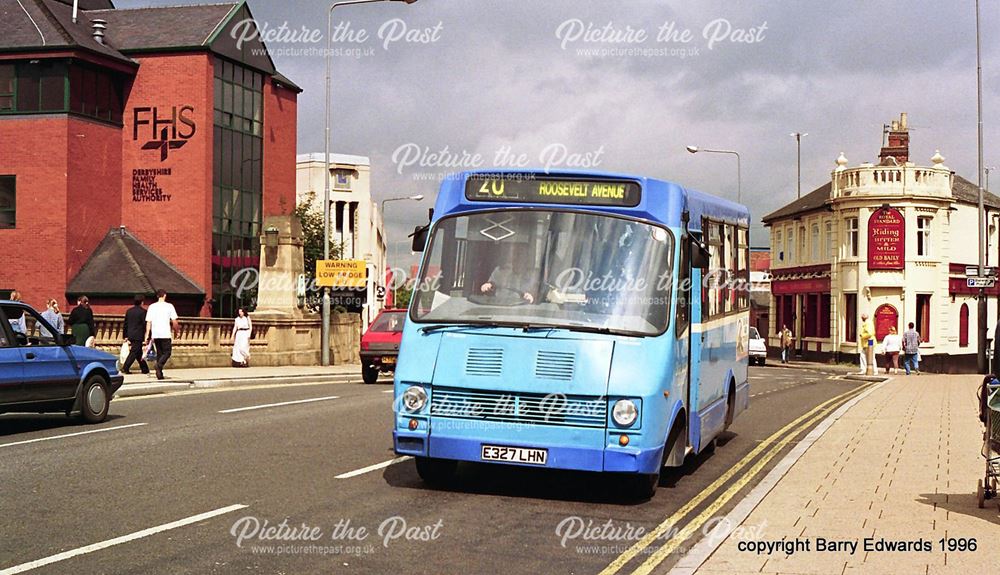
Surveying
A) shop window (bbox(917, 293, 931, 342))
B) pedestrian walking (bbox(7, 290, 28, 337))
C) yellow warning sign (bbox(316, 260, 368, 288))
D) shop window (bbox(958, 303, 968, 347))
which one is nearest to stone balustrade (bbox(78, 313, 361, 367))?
yellow warning sign (bbox(316, 260, 368, 288))

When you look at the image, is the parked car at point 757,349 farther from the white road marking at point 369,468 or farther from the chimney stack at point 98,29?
the white road marking at point 369,468

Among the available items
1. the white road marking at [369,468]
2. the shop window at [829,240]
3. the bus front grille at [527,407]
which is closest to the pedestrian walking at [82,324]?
the white road marking at [369,468]

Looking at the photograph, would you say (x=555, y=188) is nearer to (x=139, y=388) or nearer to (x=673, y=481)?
(x=673, y=481)

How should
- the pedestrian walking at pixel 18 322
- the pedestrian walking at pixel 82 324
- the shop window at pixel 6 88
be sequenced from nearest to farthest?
the pedestrian walking at pixel 18 322 → the pedestrian walking at pixel 82 324 → the shop window at pixel 6 88

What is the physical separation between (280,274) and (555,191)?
26.5m

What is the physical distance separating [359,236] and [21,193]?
73.1 metres

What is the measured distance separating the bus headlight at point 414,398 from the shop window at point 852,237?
50.6m

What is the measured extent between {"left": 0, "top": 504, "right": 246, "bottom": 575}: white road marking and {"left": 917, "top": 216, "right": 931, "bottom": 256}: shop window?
5205 cm

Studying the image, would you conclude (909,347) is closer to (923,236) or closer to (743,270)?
(923,236)

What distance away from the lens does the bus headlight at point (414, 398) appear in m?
9.25

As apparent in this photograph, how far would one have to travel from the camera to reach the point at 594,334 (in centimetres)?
934

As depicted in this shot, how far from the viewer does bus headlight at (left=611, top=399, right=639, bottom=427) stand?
350 inches

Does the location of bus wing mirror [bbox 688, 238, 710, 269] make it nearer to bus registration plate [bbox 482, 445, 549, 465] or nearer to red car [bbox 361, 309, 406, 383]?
bus registration plate [bbox 482, 445, 549, 465]

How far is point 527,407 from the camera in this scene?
9008 millimetres
